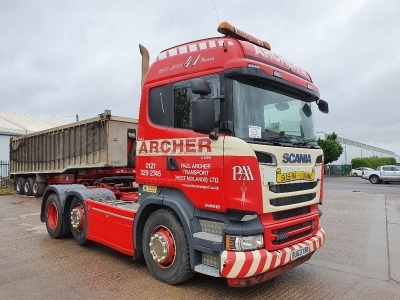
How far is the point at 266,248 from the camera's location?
3873 millimetres

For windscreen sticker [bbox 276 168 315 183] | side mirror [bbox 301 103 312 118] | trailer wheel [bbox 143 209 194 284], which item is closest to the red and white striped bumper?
trailer wheel [bbox 143 209 194 284]

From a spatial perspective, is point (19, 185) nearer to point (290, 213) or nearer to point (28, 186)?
point (28, 186)

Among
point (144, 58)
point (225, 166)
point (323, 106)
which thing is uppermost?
point (144, 58)

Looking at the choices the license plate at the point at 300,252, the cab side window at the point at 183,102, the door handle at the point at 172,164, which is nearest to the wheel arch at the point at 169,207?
the door handle at the point at 172,164

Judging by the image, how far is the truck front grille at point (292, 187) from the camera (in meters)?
3.99

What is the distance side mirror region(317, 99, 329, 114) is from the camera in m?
5.35

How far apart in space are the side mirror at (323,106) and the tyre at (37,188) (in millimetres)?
13736

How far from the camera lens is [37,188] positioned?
15.8m

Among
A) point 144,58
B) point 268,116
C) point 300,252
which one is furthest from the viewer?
point 144,58

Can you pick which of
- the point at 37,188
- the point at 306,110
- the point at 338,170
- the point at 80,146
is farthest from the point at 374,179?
the point at 306,110

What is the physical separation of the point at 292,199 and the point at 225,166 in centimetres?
105

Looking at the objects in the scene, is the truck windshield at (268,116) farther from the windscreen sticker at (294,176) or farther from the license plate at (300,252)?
the license plate at (300,252)

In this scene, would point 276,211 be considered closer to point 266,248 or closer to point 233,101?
point 266,248

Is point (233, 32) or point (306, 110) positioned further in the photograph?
point (306, 110)
